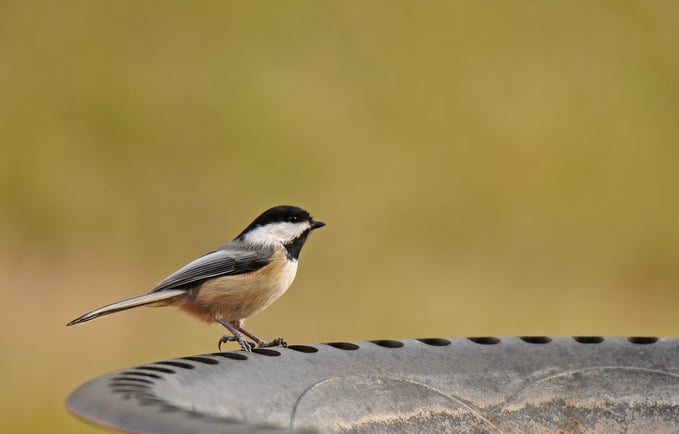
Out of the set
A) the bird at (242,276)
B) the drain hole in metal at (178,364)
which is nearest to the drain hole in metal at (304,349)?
the drain hole in metal at (178,364)

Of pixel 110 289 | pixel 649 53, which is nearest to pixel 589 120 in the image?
pixel 649 53

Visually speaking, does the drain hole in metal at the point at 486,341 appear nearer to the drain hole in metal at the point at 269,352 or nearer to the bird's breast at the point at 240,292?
the drain hole in metal at the point at 269,352

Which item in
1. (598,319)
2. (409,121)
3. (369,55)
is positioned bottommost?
(598,319)

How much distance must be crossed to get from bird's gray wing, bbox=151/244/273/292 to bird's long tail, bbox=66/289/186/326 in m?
0.03

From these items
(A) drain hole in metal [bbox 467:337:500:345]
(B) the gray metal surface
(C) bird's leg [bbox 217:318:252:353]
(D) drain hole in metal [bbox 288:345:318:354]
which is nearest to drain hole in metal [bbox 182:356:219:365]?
(B) the gray metal surface

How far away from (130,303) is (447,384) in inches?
31.5

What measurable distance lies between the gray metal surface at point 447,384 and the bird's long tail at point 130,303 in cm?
58

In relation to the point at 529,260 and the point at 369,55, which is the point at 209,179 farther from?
the point at 529,260

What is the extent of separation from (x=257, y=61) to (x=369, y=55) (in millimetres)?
760

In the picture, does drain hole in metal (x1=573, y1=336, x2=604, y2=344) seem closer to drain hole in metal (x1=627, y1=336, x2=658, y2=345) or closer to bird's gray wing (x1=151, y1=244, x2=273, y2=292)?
drain hole in metal (x1=627, y1=336, x2=658, y2=345)

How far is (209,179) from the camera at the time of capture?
5832 mm

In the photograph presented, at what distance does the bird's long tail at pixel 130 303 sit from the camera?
217cm

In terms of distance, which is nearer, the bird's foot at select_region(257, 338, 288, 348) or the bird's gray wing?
the bird's foot at select_region(257, 338, 288, 348)

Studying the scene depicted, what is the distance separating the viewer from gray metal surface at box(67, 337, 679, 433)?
148cm
